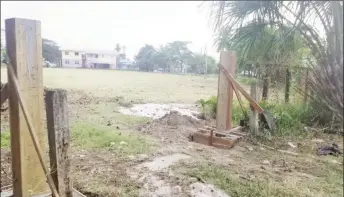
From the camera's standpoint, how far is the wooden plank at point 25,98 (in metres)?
1.25

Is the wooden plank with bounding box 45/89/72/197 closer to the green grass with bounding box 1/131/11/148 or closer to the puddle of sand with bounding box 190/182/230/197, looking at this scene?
the puddle of sand with bounding box 190/182/230/197

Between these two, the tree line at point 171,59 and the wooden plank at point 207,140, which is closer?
the tree line at point 171,59

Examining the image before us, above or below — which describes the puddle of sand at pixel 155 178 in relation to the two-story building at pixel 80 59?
→ below

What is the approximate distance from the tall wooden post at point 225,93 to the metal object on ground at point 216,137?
0.10 metres

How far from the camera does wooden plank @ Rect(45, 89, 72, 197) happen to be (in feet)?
4.07

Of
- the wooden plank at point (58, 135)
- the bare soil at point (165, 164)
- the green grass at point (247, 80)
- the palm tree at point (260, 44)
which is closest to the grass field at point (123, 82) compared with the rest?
the bare soil at point (165, 164)

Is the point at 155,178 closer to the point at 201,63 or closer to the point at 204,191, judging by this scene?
the point at 204,191

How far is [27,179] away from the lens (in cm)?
136

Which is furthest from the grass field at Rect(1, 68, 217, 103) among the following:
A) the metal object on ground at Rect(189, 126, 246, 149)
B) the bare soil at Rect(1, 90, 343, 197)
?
the metal object on ground at Rect(189, 126, 246, 149)

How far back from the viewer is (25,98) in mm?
1316

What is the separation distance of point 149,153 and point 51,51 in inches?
46.0

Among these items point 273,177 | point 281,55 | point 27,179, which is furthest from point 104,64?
point 281,55

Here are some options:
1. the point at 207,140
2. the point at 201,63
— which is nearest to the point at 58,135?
the point at 201,63

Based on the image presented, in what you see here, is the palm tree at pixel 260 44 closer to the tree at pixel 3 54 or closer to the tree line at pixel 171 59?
the tree line at pixel 171 59
